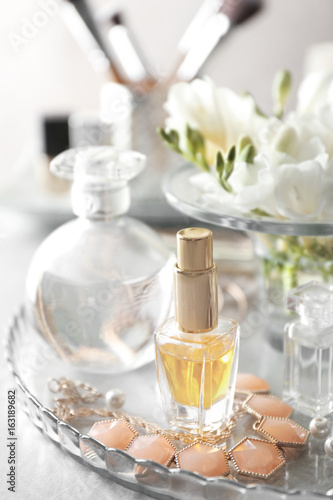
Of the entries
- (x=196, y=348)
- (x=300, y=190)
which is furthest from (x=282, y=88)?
(x=196, y=348)

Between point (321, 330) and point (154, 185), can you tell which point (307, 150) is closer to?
point (321, 330)

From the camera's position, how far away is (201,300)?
0.43 meters

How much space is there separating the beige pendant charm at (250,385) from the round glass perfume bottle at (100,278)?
80mm

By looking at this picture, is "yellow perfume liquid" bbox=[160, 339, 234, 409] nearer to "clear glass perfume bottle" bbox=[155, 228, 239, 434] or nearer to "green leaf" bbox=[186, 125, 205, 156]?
"clear glass perfume bottle" bbox=[155, 228, 239, 434]

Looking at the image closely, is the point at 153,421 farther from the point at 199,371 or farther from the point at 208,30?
the point at 208,30

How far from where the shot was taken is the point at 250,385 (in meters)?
0.52

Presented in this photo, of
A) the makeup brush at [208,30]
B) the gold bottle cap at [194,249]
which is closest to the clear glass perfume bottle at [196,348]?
the gold bottle cap at [194,249]

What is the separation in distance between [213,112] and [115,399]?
0.81 ft

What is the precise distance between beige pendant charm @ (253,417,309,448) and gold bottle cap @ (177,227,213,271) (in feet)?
0.41

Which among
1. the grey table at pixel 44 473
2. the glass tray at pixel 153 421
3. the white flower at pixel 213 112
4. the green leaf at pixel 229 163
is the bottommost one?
the grey table at pixel 44 473

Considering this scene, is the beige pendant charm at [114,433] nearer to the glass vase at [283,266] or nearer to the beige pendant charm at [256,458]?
the beige pendant charm at [256,458]

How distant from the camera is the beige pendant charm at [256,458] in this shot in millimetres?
416

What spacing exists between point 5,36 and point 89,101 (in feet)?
0.62

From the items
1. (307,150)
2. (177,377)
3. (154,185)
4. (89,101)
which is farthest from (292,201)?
(89,101)
